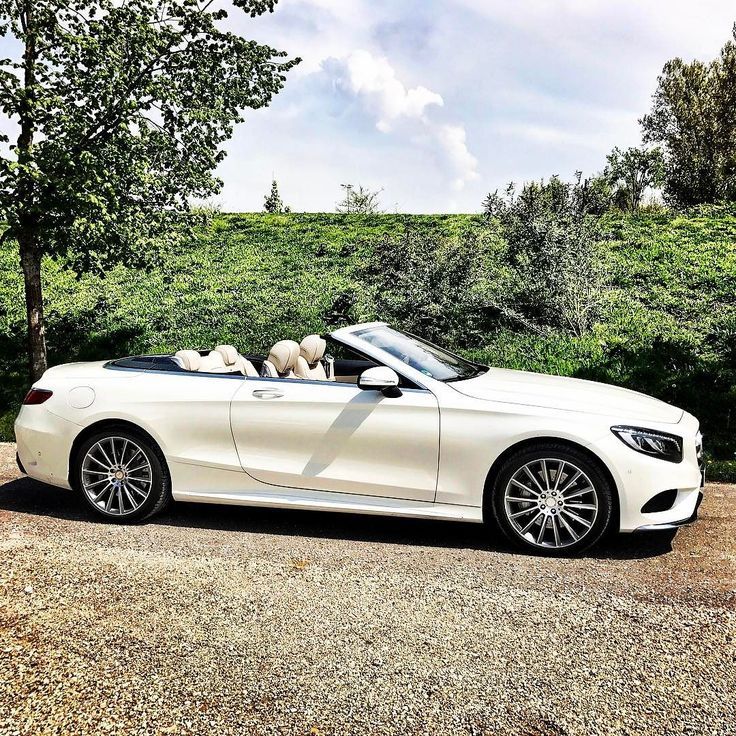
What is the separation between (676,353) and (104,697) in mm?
9436

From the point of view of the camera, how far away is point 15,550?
504 centimetres

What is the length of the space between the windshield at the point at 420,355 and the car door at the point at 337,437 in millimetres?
414

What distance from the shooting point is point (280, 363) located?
5.88 metres

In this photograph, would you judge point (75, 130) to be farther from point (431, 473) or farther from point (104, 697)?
point (104, 697)

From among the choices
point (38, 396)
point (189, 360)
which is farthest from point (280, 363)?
point (38, 396)

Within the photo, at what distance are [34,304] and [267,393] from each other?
Answer: 7441mm

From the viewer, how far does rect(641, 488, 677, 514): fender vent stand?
15.5 ft

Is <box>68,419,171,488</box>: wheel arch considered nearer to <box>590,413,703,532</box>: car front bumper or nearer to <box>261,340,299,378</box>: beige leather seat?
<box>261,340,299,378</box>: beige leather seat

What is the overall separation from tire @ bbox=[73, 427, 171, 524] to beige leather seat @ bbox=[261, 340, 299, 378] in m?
1.01

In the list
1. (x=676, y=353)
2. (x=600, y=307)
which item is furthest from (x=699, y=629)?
(x=600, y=307)

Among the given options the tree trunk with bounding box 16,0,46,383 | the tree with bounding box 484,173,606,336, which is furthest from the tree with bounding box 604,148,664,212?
the tree trunk with bounding box 16,0,46,383

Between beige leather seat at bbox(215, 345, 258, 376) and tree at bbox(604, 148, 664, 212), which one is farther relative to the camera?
tree at bbox(604, 148, 664, 212)

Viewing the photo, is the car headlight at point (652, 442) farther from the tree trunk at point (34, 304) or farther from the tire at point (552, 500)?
the tree trunk at point (34, 304)

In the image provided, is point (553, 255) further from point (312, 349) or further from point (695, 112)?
point (695, 112)
